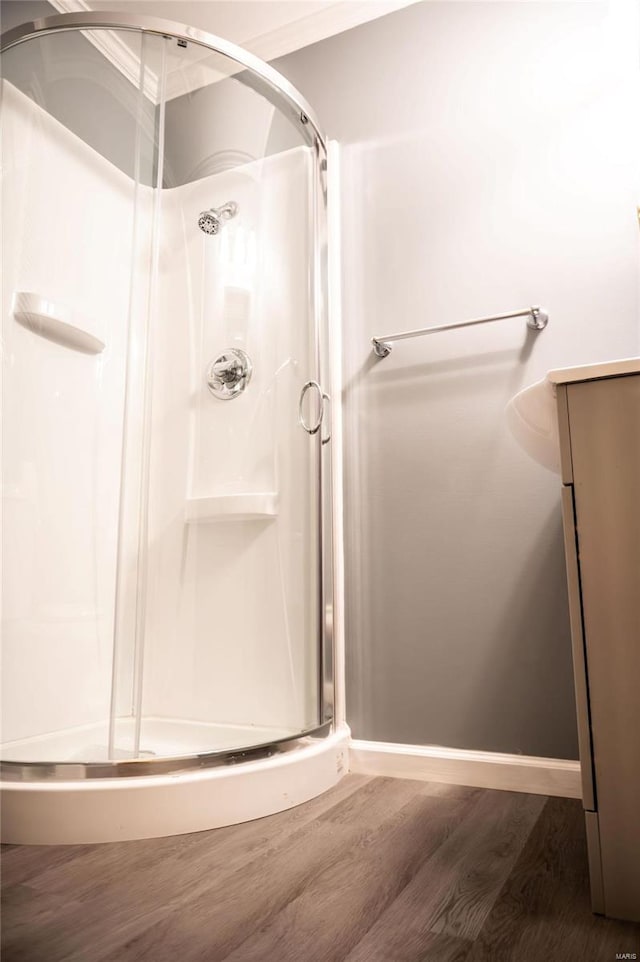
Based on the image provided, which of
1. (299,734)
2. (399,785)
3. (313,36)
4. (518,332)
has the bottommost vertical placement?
(399,785)

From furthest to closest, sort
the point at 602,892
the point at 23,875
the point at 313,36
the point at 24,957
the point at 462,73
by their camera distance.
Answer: the point at 313,36, the point at 462,73, the point at 23,875, the point at 602,892, the point at 24,957

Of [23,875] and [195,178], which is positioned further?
[195,178]

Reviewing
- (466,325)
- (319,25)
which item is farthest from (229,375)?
(319,25)

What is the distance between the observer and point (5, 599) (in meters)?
1.52

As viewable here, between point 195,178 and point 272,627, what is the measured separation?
3.90 ft

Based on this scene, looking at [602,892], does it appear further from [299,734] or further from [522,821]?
[299,734]

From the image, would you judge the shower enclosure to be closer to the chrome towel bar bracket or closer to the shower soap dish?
the shower soap dish

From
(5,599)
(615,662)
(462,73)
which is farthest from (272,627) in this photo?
(462,73)

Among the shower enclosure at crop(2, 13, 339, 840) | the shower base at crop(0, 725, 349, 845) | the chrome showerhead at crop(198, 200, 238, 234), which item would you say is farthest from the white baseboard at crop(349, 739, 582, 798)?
the chrome showerhead at crop(198, 200, 238, 234)

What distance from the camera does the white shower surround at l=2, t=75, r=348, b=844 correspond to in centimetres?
143

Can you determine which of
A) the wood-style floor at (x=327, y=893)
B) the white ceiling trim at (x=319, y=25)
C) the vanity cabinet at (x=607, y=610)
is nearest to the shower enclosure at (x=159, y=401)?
the wood-style floor at (x=327, y=893)

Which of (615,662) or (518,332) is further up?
(518,332)

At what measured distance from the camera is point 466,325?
1712 millimetres

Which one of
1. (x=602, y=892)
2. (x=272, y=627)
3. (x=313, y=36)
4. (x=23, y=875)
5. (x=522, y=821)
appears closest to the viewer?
(x=602, y=892)
